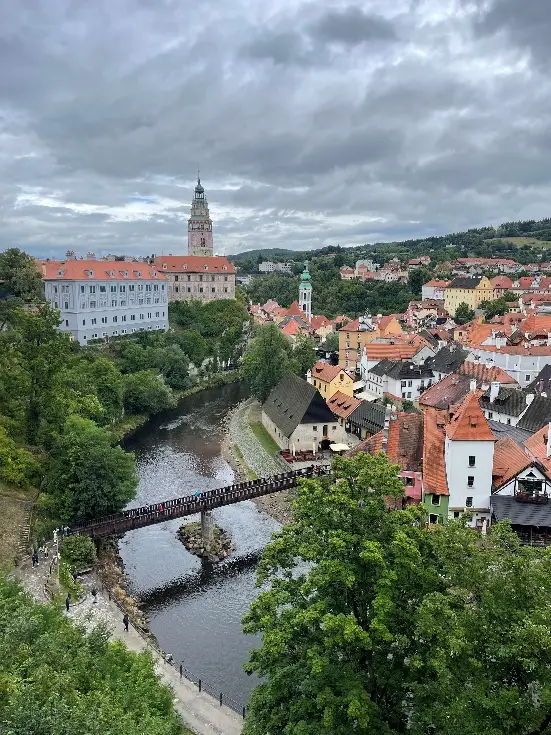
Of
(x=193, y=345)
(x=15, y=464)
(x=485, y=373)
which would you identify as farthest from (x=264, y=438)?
(x=193, y=345)

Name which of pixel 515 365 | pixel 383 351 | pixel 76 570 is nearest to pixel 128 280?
pixel 383 351

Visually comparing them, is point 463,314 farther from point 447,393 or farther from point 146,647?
point 146,647

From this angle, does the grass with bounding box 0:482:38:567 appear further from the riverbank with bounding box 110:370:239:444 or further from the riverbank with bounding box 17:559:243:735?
the riverbank with bounding box 110:370:239:444

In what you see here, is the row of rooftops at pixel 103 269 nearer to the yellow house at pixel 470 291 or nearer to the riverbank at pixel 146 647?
the riverbank at pixel 146 647

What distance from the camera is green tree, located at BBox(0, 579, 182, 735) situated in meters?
9.27

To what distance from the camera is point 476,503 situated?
92.6 ft

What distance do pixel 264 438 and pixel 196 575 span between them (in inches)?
837

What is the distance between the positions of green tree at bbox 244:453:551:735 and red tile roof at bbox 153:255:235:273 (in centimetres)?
7983

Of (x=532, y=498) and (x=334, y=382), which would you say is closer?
(x=532, y=498)

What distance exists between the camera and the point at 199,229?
385ft

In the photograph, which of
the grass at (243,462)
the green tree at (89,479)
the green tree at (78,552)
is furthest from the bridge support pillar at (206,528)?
the grass at (243,462)

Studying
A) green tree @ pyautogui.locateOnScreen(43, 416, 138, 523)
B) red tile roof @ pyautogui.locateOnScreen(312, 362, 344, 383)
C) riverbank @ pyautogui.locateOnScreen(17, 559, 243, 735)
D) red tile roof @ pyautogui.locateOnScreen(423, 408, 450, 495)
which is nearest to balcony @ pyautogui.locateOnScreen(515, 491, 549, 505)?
red tile roof @ pyautogui.locateOnScreen(423, 408, 450, 495)

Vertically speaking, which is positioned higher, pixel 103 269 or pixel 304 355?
pixel 103 269

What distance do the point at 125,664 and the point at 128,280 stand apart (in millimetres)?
58995
